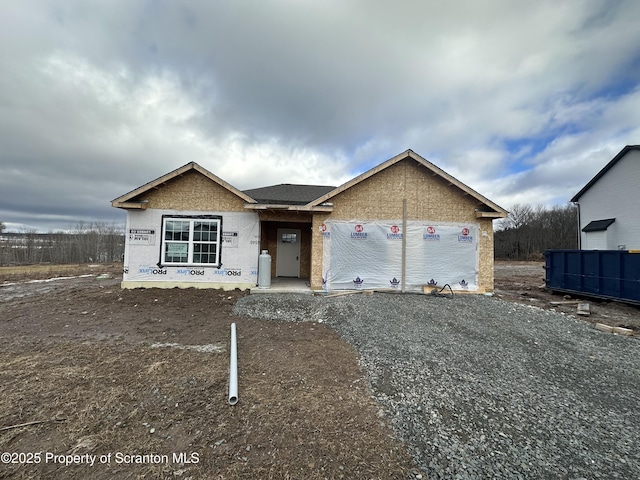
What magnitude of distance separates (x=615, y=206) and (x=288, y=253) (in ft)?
62.6

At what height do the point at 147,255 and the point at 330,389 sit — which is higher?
the point at 147,255

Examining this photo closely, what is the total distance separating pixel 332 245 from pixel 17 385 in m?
8.02

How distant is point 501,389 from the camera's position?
3719 mm

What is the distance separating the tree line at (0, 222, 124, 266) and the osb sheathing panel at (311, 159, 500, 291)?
3567cm

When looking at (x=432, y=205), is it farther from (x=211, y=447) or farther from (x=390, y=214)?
(x=211, y=447)

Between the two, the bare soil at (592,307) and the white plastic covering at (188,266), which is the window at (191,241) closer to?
the white plastic covering at (188,266)

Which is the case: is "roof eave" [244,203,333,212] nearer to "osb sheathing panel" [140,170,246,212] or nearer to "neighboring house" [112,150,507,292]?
"neighboring house" [112,150,507,292]

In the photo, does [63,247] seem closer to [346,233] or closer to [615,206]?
[346,233]

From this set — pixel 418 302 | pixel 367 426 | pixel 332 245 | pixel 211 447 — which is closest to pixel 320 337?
pixel 367 426

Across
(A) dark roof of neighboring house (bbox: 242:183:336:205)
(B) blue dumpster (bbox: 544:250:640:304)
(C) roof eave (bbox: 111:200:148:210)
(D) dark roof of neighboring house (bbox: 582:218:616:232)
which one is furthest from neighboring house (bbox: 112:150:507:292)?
(D) dark roof of neighboring house (bbox: 582:218:616:232)

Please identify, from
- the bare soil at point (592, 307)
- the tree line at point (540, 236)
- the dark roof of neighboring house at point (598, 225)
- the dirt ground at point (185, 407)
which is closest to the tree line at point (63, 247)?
the dirt ground at point (185, 407)

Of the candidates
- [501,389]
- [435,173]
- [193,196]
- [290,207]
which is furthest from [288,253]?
[501,389]

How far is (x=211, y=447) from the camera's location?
2.58 metres

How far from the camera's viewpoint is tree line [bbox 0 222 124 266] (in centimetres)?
3175
